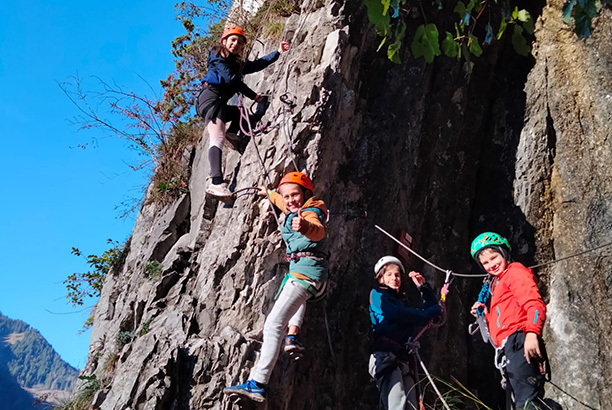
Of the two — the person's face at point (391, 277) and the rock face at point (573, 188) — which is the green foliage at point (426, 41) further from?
the rock face at point (573, 188)

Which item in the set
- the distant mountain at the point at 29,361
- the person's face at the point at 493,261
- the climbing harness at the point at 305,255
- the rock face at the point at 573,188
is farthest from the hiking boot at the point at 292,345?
the distant mountain at the point at 29,361

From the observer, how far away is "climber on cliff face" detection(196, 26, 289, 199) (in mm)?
7316

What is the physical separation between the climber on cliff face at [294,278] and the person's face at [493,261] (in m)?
1.69

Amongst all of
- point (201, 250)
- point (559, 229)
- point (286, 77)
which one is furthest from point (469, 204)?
point (201, 250)

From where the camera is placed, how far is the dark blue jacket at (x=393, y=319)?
232 inches

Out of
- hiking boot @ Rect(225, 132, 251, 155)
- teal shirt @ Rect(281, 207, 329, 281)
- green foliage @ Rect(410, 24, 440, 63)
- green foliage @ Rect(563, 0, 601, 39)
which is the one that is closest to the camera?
green foliage @ Rect(563, 0, 601, 39)

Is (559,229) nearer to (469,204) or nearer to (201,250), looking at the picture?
(469,204)

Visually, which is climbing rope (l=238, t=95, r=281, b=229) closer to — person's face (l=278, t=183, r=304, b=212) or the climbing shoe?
person's face (l=278, t=183, r=304, b=212)

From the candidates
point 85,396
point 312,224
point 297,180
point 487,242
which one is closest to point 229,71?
point 297,180

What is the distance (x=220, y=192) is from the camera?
7129 millimetres

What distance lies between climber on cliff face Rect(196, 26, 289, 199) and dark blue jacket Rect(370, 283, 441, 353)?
2.47 m

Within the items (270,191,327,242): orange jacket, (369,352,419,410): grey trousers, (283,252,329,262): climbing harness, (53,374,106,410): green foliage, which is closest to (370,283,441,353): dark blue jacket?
(369,352,419,410): grey trousers

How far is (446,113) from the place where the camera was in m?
8.66

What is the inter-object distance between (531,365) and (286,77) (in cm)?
471
